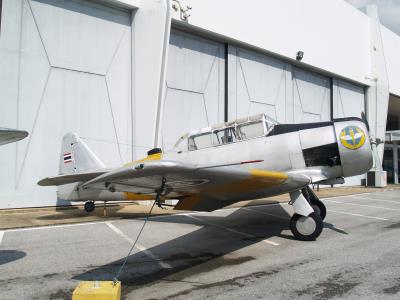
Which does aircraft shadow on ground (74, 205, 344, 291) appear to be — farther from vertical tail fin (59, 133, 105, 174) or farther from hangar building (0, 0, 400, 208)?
hangar building (0, 0, 400, 208)

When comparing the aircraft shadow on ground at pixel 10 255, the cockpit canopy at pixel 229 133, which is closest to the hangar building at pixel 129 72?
the cockpit canopy at pixel 229 133

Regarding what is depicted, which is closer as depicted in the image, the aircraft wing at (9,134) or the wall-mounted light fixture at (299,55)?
the aircraft wing at (9,134)

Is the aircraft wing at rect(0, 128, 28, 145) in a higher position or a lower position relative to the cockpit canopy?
lower

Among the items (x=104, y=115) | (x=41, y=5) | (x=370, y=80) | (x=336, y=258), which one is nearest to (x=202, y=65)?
(x=104, y=115)

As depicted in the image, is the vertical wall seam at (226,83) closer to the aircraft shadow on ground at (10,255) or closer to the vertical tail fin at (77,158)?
the vertical tail fin at (77,158)

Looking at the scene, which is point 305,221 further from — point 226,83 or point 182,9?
point 226,83

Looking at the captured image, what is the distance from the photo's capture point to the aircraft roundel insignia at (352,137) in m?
6.57

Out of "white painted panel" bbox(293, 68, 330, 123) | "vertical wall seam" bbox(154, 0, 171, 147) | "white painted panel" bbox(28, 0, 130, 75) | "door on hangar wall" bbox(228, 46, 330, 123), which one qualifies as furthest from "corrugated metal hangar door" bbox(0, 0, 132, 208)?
"white painted panel" bbox(293, 68, 330, 123)

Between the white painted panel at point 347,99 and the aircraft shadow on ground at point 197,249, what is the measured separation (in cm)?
1806

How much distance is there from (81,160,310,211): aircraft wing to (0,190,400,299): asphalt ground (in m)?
0.95

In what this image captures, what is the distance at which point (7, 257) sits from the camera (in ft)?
17.5

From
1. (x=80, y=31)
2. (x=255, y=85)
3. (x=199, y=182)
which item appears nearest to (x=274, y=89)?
(x=255, y=85)

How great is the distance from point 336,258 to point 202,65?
1264 cm

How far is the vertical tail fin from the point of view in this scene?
9.22 metres
